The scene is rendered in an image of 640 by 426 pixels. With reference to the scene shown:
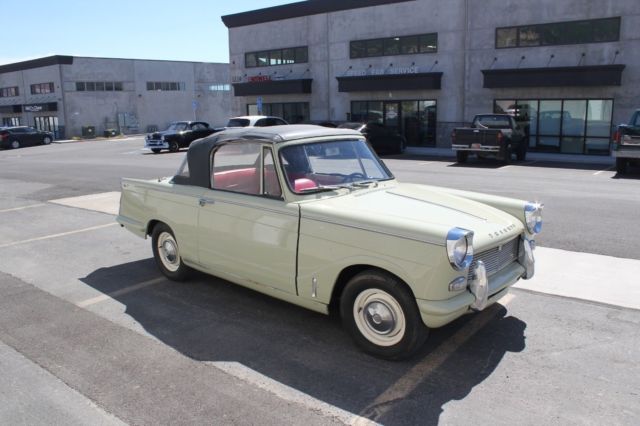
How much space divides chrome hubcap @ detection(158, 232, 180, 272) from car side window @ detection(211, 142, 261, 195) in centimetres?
107

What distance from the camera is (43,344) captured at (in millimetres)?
4777

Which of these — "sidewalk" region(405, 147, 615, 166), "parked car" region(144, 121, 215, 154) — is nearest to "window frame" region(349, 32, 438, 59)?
"sidewalk" region(405, 147, 615, 166)

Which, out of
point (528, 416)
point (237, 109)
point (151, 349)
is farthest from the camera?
point (237, 109)

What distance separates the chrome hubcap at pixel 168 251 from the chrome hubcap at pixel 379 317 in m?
2.68

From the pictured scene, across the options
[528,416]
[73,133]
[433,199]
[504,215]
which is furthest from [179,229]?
[73,133]

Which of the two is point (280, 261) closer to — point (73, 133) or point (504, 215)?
point (504, 215)

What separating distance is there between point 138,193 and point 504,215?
4207mm

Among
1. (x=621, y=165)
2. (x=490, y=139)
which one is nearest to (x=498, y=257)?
(x=621, y=165)

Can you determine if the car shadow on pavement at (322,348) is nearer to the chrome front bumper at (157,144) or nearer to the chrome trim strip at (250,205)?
the chrome trim strip at (250,205)

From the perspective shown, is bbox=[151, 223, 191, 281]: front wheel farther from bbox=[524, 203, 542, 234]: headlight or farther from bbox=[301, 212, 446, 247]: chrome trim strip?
bbox=[524, 203, 542, 234]: headlight

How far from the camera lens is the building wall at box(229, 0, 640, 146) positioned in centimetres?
2209

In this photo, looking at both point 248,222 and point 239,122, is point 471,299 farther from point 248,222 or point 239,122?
point 239,122

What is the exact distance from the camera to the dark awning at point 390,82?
86.0 ft

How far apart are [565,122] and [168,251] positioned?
2169cm
